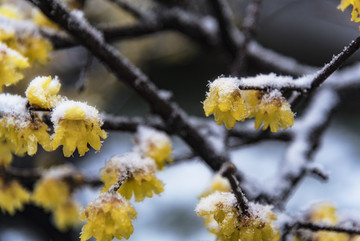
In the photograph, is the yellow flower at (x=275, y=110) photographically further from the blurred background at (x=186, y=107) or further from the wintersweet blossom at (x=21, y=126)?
the blurred background at (x=186, y=107)

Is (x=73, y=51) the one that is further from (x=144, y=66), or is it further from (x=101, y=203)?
(x=101, y=203)

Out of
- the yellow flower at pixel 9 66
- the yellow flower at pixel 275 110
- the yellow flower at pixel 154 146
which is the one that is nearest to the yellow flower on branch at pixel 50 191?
the yellow flower at pixel 154 146

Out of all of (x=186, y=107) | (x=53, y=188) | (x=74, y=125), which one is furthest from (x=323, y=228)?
(x=186, y=107)

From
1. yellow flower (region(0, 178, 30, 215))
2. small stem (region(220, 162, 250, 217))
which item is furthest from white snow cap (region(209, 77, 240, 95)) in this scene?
yellow flower (region(0, 178, 30, 215))

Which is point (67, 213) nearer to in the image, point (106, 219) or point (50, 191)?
point (50, 191)

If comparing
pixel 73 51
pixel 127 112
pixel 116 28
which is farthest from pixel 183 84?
pixel 116 28

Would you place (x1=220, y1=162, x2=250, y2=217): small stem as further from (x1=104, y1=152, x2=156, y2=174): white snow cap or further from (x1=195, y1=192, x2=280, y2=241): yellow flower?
(x1=104, y1=152, x2=156, y2=174): white snow cap
